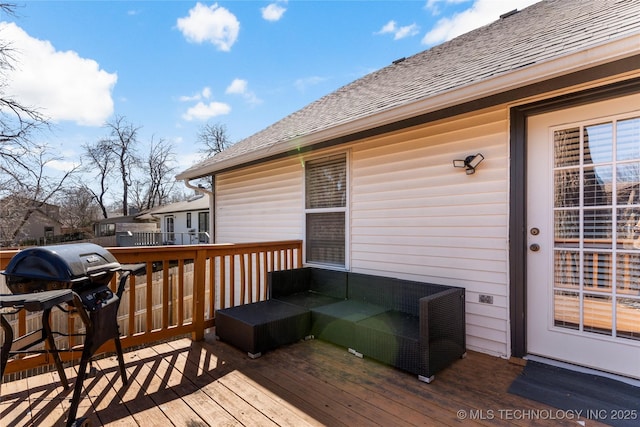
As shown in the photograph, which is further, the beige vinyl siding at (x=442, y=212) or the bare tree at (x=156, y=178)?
the bare tree at (x=156, y=178)

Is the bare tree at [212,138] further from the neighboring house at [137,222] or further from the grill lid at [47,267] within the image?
the grill lid at [47,267]

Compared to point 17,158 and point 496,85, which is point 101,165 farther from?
point 496,85

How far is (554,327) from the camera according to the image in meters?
2.57

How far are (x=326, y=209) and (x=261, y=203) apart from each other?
65.3 inches

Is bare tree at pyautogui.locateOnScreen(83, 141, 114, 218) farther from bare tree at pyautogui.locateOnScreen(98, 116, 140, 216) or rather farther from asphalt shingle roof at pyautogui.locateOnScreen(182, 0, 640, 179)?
asphalt shingle roof at pyautogui.locateOnScreen(182, 0, 640, 179)

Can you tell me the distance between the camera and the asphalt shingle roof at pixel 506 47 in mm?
2295

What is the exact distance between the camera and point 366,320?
280 cm

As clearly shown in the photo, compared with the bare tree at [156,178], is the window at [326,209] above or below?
below

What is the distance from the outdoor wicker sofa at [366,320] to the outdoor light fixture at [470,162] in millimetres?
1141

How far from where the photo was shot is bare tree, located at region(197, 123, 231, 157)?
77.1ft

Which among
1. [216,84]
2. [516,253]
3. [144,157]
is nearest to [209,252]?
[516,253]

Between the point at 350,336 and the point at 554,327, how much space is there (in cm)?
173

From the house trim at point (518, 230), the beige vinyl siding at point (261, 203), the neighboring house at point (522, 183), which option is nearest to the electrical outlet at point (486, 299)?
the neighboring house at point (522, 183)

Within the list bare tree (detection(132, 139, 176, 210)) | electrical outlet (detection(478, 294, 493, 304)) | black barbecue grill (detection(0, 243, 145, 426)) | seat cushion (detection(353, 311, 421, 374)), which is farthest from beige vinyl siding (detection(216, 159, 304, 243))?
bare tree (detection(132, 139, 176, 210))
